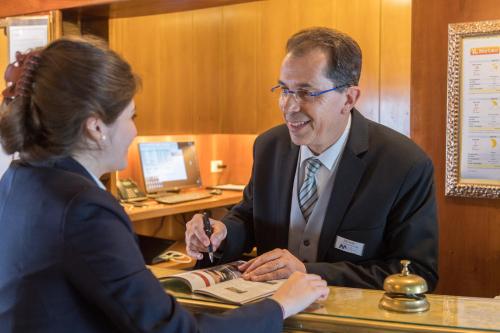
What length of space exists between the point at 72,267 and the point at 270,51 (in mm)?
3812

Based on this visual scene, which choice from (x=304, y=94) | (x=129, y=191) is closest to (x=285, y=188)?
(x=304, y=94)

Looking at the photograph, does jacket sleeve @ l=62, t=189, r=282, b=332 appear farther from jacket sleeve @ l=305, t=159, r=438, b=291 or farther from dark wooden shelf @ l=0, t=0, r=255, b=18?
dark wooden shelf @ l=0, t=0, r=255, b=18

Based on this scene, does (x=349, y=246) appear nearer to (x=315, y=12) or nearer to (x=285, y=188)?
(x=285, y=188)

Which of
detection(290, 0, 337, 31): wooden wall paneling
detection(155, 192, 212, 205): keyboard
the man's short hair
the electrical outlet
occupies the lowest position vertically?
detection(155, 192, 212, 205): keyboard

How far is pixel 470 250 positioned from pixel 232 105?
103 inches

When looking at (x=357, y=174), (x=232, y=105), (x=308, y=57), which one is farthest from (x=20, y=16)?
(x=357, y=174)

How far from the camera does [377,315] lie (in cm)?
116

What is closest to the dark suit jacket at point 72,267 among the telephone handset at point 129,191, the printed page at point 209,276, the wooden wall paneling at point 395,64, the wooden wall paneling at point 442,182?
the printed page at point 209,276

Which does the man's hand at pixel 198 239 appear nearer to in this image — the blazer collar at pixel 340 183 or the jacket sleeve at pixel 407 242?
the blazer collar at pixel 340 183

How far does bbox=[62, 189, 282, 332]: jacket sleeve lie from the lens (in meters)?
0.97

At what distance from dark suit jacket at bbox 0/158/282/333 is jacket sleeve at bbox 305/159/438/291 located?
66 cm

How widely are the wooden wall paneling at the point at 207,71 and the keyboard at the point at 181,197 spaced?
0.69 metres

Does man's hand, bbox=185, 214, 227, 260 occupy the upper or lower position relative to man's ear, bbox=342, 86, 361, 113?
lower

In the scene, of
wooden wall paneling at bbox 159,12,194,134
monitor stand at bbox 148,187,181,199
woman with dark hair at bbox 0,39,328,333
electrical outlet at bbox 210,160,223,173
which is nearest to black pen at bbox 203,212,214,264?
woman with dark hair at bbox 0,39,328,333
